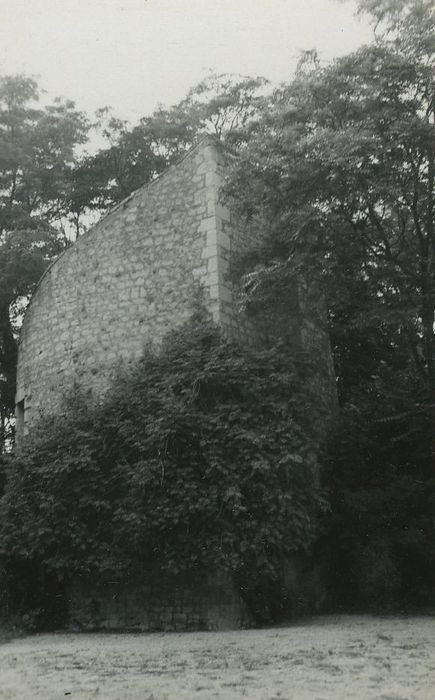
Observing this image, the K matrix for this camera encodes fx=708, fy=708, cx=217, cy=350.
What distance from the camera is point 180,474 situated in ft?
29.8

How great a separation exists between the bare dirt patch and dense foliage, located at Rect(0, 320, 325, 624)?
1.07 meters

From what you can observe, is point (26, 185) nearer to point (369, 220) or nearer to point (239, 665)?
point (369, 220)

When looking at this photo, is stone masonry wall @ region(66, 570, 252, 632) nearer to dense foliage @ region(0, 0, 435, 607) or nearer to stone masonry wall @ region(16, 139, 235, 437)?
dense foliage @ region(0, 0, 435, 607)

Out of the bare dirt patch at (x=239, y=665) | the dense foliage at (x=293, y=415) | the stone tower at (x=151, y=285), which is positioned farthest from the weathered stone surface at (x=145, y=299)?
the bare dirt patch at (x=239, y=665)

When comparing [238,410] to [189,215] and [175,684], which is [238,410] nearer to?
[189,215]

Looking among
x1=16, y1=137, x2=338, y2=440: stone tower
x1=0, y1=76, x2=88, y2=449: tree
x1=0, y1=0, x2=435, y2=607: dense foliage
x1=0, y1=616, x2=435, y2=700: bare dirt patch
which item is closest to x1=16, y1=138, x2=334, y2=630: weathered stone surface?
x1=16, y1=137, x2=338, y2=440: stone tower

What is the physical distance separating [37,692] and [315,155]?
24.3 ft

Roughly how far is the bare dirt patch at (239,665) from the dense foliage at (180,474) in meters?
1.07

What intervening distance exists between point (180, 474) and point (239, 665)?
11.1ft

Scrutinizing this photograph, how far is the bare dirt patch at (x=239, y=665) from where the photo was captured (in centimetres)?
478

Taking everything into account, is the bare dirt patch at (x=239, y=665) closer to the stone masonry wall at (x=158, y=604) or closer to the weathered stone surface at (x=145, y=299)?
the stone masonry wall at (x=158, y=604)

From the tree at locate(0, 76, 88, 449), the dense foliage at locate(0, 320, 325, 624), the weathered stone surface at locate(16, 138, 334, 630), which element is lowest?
the dense foliage at locate(0, 320, 325, 624)

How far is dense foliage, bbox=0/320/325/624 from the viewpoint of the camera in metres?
8.88

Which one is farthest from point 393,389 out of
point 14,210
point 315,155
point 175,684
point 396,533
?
point 14,210
